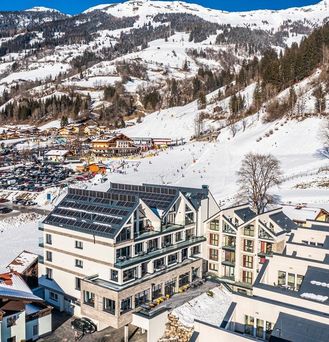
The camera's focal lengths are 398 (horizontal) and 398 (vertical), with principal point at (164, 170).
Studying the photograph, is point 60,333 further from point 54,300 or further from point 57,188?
point 57,188

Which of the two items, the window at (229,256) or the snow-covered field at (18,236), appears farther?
the snow-covered field at (18,236)

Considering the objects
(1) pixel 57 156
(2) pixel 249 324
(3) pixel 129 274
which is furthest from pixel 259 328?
(1) pixel 57 156

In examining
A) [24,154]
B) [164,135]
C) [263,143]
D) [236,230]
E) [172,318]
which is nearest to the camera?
[172,318]

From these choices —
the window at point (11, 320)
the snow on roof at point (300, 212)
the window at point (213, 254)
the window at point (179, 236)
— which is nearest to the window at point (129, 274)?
the window at point (179, 236)

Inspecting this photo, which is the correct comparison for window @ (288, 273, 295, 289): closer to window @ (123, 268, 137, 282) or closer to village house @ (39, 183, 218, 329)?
village house @ (39, 183, 218, 329)

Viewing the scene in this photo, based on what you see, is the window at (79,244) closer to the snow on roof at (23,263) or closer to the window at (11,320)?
the window at (11,320)

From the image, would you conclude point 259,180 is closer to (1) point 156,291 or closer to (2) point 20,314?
(1) point 156,291

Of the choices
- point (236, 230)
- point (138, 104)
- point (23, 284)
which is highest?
point (138, 104)

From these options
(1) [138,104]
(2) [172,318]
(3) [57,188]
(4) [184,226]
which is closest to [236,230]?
(4) [184,226]
